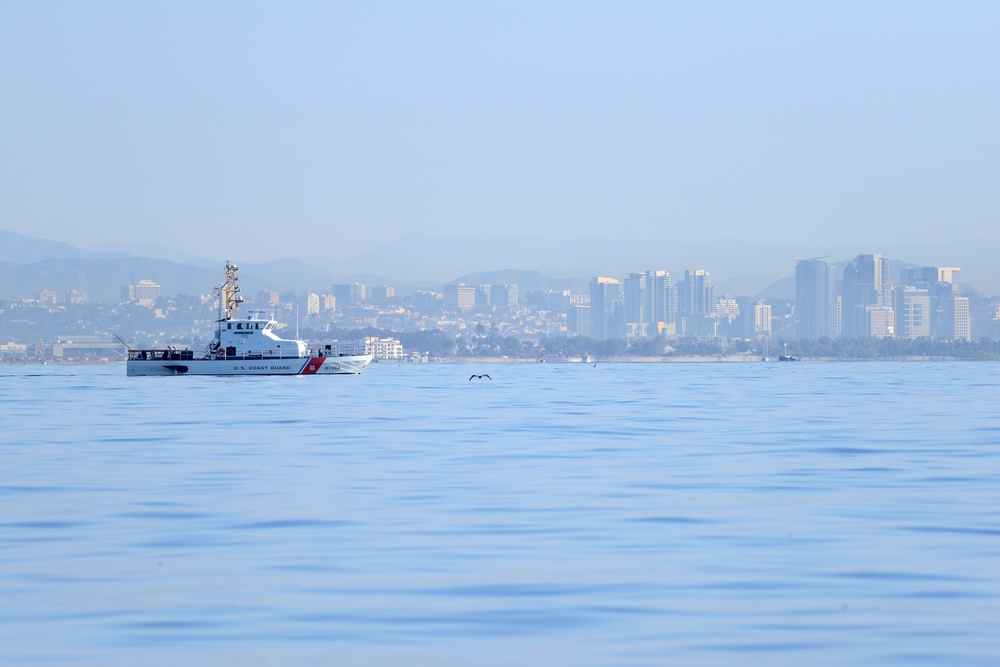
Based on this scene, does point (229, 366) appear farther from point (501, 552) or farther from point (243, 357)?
point (501, 552)

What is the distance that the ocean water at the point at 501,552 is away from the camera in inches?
555

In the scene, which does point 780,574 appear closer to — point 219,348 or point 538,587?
point 538,587

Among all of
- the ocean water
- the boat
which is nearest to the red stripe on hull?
the boat

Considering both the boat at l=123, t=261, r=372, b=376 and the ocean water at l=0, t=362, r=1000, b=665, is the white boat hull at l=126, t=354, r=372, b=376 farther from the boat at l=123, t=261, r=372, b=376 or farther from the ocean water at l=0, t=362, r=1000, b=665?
the ocean water at l=0, t=362, r=1000, b=665

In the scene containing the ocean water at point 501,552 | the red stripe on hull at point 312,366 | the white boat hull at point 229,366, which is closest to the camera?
the ocean water at point 501,552

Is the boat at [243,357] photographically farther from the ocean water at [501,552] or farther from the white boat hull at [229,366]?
the ocean water at [501,552]

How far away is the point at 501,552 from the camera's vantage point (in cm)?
1972

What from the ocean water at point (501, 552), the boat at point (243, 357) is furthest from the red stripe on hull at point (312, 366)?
the ocean water at point (501, 552)

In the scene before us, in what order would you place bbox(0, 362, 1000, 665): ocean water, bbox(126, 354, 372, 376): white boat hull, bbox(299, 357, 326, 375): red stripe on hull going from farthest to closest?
bbox(299, 357, 326, 375): red stripe on hull → bbox(126, 354, 372, 376): white boat hull → bbox(0, 362, 1000, 665): ocean water

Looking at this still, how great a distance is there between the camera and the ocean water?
46.2 ft

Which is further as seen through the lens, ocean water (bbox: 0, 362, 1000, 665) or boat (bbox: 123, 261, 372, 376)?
boat (bbox: 123, 261, 372, 376)

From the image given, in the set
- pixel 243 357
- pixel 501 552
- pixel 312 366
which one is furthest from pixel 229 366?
pixel 501 552

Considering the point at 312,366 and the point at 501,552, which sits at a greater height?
the point at 312,366

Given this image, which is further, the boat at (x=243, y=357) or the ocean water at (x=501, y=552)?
the boat at (x=243, y=357)
